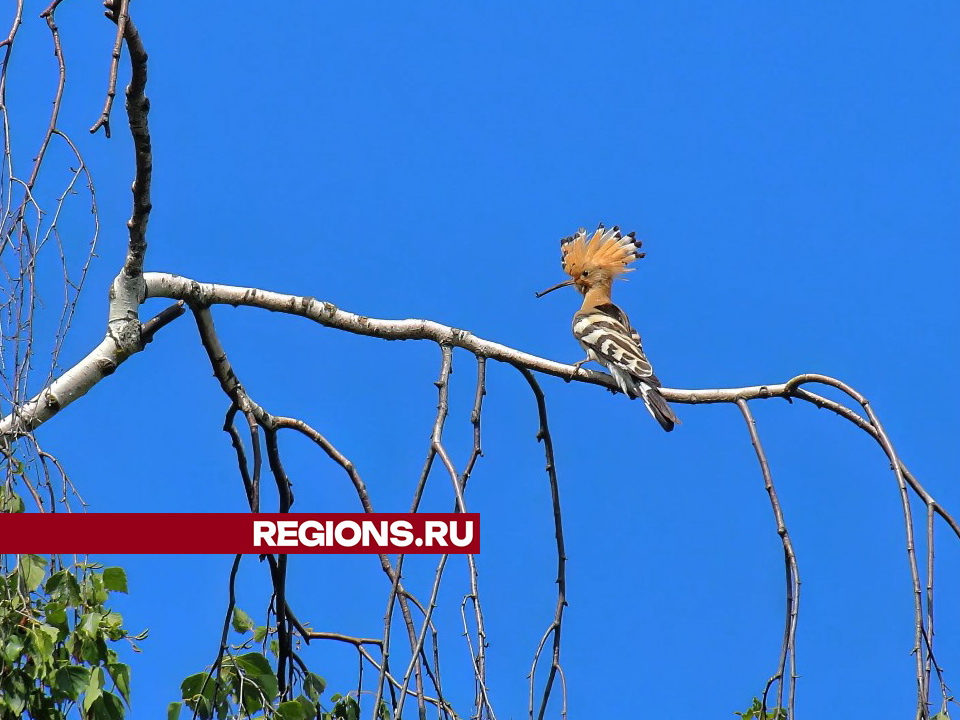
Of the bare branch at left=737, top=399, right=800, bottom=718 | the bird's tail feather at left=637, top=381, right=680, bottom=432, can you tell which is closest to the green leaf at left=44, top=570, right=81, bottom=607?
the bare branch at left=737, top=399, right=800, bottom=718

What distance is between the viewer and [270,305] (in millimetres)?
3416

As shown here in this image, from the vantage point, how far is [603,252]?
6.04 meters

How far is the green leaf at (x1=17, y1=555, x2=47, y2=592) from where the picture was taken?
2.55m

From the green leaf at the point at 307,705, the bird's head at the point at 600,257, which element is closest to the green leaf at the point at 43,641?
the green leaf at the point at 307,705

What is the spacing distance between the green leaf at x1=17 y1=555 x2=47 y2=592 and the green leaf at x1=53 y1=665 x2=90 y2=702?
201mm

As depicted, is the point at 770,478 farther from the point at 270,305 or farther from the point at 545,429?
the point at 270,305

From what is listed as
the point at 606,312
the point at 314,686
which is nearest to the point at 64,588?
the point at 314,686

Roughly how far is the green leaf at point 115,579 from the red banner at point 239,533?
0.32 feet

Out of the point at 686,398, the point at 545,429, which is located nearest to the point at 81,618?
the point at 545,429

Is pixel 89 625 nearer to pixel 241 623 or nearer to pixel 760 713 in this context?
pixel 241 623

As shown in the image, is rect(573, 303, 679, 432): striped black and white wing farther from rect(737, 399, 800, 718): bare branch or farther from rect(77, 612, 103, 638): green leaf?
rect(77, 612, 103, 638): green leaf

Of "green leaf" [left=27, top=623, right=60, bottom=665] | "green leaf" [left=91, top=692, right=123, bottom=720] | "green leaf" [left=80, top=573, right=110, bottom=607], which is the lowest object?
"green leaf" [left=91, top=692, right=123, bottom=720]

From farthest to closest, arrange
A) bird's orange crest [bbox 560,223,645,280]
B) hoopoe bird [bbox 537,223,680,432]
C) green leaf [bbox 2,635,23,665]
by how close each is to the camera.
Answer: bird's orange crest [bbox 560,223,645,280] → hoopoe bird [bbox 537,223,680,432] → green leaf [bbox 2,635,23,665]

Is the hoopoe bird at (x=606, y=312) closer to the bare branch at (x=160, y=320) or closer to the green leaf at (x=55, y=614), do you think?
the bare branch at (x=160, y=320)
